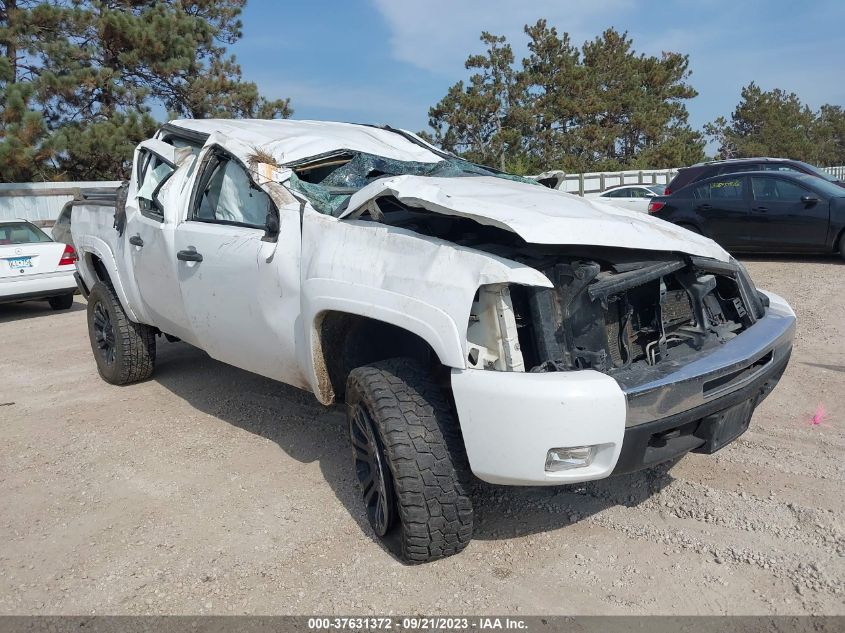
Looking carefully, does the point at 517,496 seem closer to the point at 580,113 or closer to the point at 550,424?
the point at 550,424

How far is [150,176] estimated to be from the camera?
510 centimetres

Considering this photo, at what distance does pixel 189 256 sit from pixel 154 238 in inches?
24.3

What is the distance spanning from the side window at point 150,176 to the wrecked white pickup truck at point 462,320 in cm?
86

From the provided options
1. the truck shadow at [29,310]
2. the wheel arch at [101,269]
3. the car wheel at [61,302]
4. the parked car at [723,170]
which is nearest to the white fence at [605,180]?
the parked car at [723,170]

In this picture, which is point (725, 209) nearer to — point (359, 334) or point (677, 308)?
point (677, 308)

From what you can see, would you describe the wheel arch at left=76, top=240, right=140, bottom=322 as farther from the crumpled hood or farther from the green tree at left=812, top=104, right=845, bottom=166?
the green tree at left=812, top=104, right=845, bottom=166

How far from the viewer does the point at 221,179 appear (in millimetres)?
4250

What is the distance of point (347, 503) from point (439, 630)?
42.3 inches

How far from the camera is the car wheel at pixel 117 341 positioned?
17.6 feet

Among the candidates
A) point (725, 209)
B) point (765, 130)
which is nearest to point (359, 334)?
point (725, 209)

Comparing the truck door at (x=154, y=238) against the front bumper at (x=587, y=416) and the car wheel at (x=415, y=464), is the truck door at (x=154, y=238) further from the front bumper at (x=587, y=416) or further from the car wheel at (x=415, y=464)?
the front bumper at (x=587, y=416)

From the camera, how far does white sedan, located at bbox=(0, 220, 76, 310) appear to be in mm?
9282

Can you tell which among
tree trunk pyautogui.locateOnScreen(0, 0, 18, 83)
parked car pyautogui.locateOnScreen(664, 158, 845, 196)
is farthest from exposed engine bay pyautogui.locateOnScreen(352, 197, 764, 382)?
tree trunk pyautogui.locateOnScreen(0, 0, 18, 83)

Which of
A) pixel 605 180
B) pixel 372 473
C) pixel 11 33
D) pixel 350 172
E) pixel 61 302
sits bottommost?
pixel 61 302
